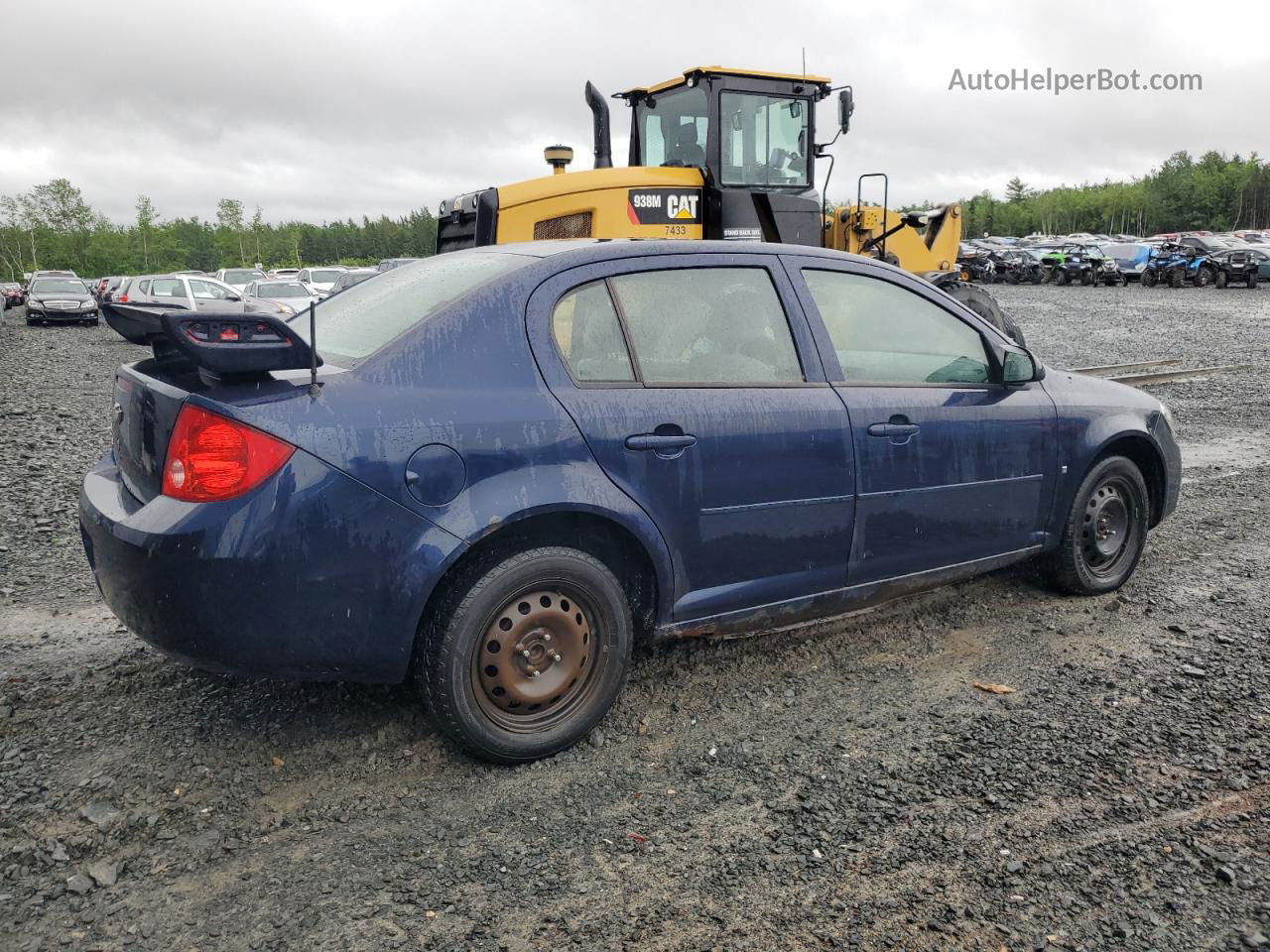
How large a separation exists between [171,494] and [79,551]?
10.4 ft

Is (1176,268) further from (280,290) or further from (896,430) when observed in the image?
(896,430)

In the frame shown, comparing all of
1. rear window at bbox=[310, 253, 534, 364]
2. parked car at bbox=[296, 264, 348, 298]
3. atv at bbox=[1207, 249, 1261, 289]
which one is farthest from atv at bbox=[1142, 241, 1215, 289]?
rear window at bbox=[310, 253, 534, 364]

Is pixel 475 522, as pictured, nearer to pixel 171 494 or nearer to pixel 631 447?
pixel 631 447

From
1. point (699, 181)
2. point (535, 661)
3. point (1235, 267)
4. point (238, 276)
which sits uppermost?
point (238, 276)

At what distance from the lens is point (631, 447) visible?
3.21 metres

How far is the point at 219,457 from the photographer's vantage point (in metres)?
2.76

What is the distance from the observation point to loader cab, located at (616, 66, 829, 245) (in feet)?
30.0

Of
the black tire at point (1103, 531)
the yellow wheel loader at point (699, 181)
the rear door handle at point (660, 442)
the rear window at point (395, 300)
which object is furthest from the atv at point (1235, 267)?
the rear door handle at point (660, 442)

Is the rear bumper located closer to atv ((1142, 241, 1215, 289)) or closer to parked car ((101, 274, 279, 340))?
parked car ((101, 274, 279, 340))

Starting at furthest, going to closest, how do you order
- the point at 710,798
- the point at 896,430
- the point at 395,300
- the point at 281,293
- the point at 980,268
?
the point at 980,268
the point at 281,293
the point at 896,430
the point at 395,300
the point at 710,798

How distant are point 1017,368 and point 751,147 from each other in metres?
5.81

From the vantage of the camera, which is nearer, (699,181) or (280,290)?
(699,181)

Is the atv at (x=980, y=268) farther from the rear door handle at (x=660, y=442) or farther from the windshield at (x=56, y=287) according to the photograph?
the rear door handle at (x=660, y=442)

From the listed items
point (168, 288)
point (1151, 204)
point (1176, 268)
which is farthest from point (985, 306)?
point (1151, 204)
